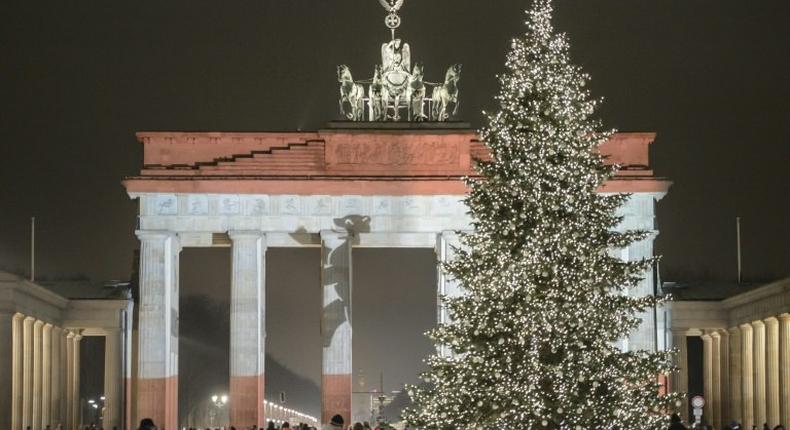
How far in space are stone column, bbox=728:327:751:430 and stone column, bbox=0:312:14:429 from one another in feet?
125

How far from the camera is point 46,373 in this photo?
91438 mm

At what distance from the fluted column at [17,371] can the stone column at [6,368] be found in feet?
7.84

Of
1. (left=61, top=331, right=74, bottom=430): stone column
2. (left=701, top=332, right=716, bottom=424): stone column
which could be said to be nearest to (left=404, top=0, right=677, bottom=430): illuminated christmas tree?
(left=701, top=332, right=716, bottom=424): stone column

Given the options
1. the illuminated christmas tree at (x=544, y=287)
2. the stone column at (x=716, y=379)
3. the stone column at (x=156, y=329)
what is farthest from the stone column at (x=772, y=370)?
the illuminated christmas tree at (x=544, y=287)

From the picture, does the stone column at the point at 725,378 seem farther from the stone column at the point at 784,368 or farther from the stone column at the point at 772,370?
Result: the stone column at the point at 784,368

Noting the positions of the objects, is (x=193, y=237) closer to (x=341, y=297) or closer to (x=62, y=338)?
(x=341, y=297)

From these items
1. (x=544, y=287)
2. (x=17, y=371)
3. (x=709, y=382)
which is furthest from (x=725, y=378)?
(x=544, y=287)

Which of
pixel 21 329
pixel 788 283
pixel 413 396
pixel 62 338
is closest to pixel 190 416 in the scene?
pixel 62 338

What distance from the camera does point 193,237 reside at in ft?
271

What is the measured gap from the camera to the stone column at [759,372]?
8712 cm

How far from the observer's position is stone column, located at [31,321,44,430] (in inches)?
3420

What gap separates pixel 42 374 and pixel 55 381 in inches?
217

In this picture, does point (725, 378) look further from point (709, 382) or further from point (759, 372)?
point (759, 372)

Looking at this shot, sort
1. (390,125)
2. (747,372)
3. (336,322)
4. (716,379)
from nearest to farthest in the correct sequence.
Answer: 1. (390,125)
2. (336,322)
3. (747,372)
4. (716,379)
